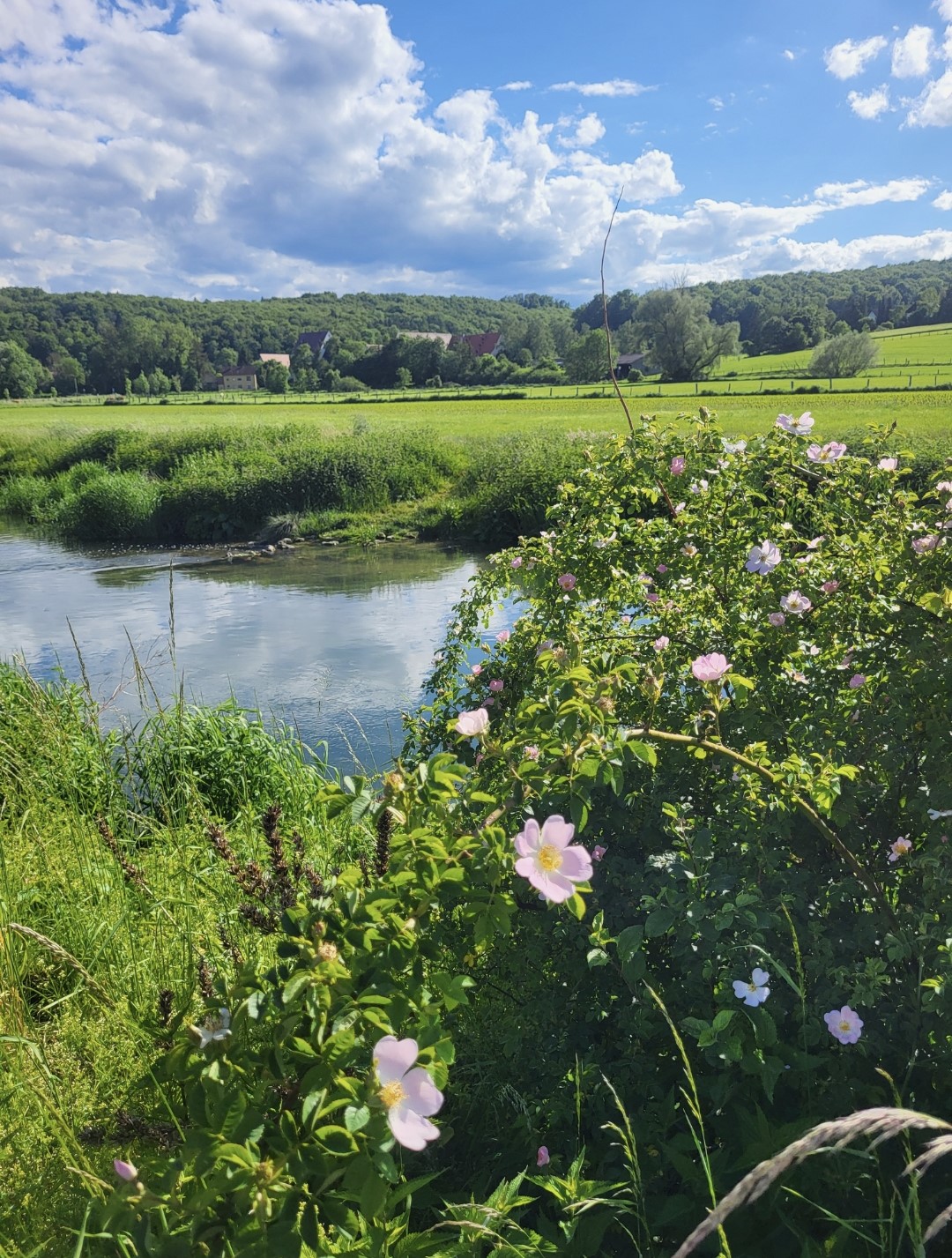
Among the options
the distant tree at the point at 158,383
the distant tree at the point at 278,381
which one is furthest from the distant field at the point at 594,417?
the distant tree at the point at 158,383

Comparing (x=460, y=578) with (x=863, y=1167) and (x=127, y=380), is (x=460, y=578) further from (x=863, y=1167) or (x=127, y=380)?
(x=127, y=380)

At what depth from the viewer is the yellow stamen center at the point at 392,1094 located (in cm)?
99

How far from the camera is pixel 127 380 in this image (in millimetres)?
79750

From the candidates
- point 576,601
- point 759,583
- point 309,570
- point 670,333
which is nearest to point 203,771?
point 576,601

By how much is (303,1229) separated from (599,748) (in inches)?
29.9

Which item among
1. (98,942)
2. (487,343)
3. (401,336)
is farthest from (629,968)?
(487,343)

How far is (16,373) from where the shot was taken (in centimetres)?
7444

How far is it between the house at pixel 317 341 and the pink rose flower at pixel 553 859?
113794mm

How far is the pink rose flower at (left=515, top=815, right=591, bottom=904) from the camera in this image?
1.18m

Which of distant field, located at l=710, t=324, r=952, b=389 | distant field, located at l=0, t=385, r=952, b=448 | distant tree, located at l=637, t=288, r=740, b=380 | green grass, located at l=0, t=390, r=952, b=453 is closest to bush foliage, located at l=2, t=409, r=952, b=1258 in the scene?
green grass, located at l=0, t=390, r=952, b=453

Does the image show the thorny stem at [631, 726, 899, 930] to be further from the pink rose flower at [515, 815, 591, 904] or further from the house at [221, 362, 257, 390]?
the house at [221, 362, 257, 390]

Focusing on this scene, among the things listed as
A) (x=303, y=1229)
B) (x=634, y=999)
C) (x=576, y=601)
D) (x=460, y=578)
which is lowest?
(x=460, y=578)

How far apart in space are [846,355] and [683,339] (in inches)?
425

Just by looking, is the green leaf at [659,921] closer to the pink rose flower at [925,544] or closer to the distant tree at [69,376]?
the pink rose flower at [925,544]
